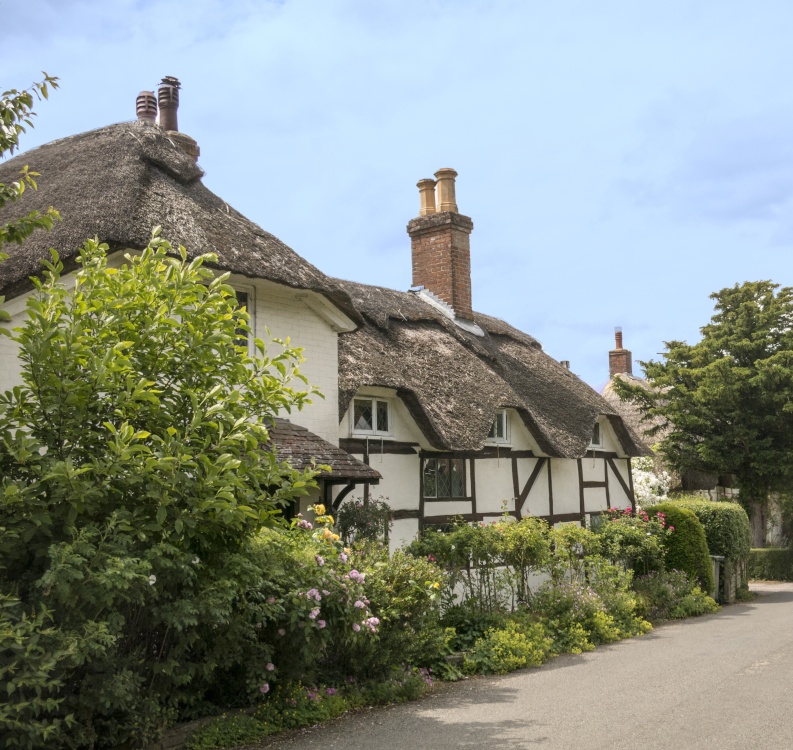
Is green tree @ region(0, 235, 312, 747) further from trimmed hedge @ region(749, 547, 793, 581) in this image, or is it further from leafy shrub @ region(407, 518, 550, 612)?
trimmed hedge @ region(749, 547, 793, 581)

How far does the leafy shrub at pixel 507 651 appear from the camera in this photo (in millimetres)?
10531

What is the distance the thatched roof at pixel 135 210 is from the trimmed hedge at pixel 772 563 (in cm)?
1822

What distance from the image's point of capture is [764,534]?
27.7 m

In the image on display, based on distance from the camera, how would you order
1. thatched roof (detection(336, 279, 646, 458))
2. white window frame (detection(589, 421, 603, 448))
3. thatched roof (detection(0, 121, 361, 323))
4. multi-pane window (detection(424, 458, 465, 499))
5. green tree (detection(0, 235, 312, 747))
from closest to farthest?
green tree (detection(0, 235, 312, 747))
thatched roof (detection(0, 121, 361, 323))
thatched roof (detection(336, 279, 646, 458))
multi-pane window (detection(424, 458, 465, 499))
white window frame (detection(589, 421, 603, 448))

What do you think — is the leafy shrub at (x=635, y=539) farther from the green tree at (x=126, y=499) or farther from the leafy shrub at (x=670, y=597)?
the green tree at (x=126, y=499)

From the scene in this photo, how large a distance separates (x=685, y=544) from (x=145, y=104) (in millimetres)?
12947

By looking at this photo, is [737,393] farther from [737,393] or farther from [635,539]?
[635,539]

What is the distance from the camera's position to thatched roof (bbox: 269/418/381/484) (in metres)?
10.8

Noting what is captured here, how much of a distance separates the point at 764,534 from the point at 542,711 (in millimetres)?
21874

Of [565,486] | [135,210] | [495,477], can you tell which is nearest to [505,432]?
[495,477]

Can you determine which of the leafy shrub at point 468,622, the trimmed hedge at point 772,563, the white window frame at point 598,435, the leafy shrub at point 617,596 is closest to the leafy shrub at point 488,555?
the leafy shrub at point 468,622

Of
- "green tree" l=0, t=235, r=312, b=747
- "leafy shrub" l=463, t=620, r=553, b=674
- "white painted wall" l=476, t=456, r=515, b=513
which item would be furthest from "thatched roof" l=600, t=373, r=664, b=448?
"green tree" l=0, t=235, r=312, b=747

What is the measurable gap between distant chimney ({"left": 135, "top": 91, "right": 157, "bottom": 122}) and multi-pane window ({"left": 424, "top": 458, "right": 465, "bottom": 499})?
7873mm

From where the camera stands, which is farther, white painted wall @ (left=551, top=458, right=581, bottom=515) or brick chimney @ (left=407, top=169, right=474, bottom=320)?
brick chimney @ (left=407, top=169, right=474, bottom=320)
